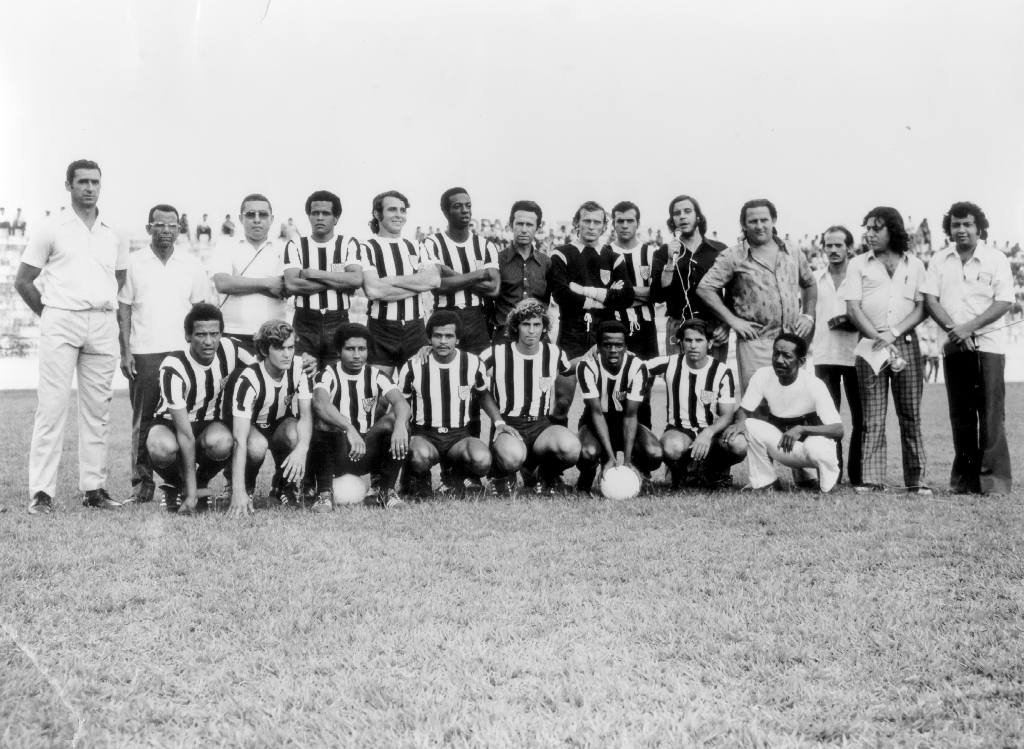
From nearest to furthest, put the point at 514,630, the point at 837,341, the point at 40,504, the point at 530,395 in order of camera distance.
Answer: the point at 514,630
the point at 40,504
the point at 530,395
the point at 837,341

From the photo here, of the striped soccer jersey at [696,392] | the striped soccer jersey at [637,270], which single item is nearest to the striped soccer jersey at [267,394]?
the striped soccer jersey at [637,270]

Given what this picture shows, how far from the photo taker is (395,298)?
18.5 ft

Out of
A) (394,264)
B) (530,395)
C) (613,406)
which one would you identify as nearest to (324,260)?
(394,264)

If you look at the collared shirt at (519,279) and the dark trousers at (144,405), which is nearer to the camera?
the dark trousers at (144,405)

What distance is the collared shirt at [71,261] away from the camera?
5.03 meters

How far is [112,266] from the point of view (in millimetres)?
5234

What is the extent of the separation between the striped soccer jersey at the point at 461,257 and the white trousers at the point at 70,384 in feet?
6.53

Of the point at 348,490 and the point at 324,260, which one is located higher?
the point at 324,260

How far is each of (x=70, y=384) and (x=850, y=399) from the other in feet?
15.8

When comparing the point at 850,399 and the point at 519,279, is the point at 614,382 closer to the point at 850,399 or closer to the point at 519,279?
the point at 519,279

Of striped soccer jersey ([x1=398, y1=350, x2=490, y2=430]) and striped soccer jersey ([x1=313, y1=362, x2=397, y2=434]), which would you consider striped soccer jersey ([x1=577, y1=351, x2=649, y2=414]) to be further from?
striped soccer jersey ([x1=313, y1=362, x2=397, y2=434])

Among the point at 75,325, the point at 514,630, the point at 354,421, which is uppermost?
the point at 75,325

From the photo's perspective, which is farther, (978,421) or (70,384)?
(978,421)

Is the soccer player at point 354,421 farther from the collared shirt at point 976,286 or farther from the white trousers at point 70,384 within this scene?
the collared shirt at point 976,286
